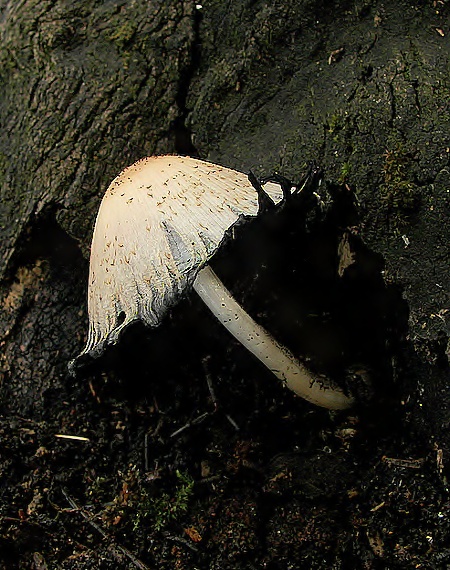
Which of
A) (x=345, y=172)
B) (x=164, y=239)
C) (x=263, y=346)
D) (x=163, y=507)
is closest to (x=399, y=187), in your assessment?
(x=345, y=172)

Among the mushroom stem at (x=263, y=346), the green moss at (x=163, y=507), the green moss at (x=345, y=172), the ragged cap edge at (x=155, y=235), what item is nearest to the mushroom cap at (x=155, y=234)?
the ragged cap edge at (x=155, y=235)

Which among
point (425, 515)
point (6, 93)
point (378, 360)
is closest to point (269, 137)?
point (378, 360)

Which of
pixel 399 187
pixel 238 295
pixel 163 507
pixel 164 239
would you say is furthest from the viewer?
pixel 238 295

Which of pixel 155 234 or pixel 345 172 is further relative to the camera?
pixel 345 172

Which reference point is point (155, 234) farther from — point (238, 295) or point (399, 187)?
point (399, 187)

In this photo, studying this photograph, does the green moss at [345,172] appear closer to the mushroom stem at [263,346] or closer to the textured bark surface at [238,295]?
the textured bark surface at [238,295]

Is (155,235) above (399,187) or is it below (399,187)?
above

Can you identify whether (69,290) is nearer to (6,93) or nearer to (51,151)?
(51,151)

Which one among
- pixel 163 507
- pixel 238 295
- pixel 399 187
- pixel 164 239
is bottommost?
pixel 163 507
